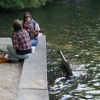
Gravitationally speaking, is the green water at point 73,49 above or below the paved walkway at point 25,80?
below

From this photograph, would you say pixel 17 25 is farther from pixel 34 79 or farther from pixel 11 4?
pixel 11 4

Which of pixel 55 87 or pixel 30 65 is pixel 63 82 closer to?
pixel 55 87

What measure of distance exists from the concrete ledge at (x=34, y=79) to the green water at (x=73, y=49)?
77cm

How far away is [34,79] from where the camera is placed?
7.06 metres

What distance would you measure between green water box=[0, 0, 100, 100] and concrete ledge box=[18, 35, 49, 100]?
767 millimetres

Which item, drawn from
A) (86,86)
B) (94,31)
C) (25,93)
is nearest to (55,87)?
(86,86)

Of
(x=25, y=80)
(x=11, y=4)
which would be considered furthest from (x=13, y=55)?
(x=11, y=4)

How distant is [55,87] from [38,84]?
164 centimetres

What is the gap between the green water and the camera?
813 cm

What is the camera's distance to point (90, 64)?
34.3 ft

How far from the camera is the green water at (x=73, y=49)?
8.13m

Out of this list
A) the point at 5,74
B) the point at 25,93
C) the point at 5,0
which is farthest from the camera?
the point at 5,0

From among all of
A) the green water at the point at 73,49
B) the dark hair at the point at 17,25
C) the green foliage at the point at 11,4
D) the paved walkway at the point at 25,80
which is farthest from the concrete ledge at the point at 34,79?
the green foliage at the point at 11,4

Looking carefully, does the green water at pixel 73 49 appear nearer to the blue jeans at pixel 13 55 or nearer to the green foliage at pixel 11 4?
the blue jeans at pixel 13 55
